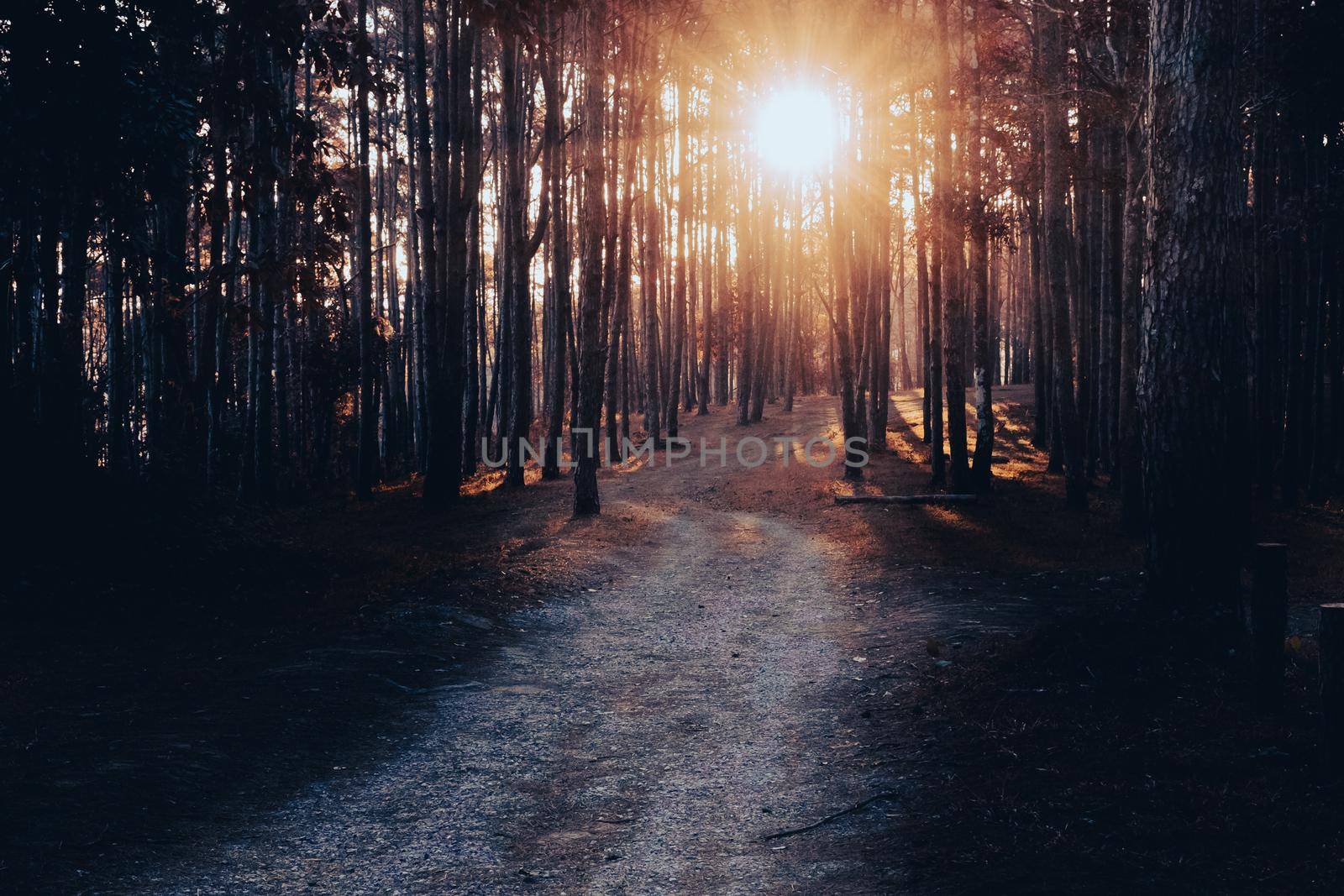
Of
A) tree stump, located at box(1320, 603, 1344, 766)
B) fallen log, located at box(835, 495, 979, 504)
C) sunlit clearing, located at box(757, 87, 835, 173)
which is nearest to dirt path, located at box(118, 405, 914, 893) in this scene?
tree stump, located at box(1320, 603, 1344, 766)

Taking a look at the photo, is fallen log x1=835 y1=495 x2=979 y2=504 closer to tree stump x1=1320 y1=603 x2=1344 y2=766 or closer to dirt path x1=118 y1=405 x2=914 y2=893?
dirt path x1=118 y1=405 x2=914 y2=893

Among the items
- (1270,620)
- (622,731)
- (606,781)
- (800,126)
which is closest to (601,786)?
(606,781)

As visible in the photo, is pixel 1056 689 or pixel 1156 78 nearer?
pixel 1056 689

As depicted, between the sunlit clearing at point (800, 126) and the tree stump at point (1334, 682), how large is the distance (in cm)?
2312

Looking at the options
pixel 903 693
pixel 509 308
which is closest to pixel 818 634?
pixel 903 693

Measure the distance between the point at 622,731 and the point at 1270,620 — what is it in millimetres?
4626

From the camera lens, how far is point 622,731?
7.17 m

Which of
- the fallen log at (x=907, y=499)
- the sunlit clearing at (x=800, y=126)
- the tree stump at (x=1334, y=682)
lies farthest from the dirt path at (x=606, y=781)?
the sunlit clearing at (x=800, y=126)

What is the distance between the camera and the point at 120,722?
21.6 feet

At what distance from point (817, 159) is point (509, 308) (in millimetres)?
10486

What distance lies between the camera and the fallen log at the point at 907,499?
61.7 ft

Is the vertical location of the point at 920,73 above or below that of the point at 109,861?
above

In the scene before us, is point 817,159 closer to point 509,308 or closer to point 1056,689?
point 509,308

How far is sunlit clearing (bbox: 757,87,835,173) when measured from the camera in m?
26.2
